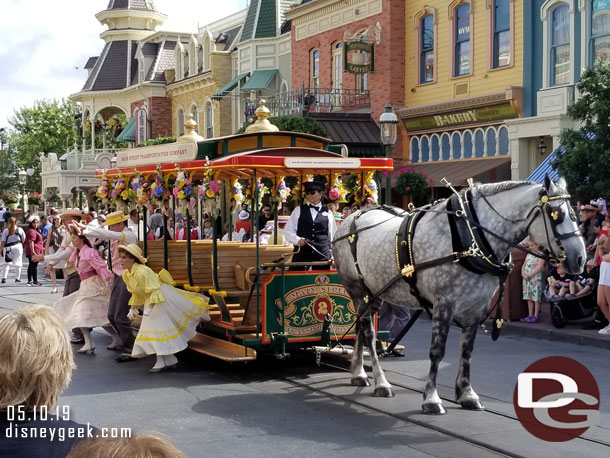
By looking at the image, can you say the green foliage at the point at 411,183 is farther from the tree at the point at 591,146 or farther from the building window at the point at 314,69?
the building window at the point at 314,69

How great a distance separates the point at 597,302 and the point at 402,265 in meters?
5.03

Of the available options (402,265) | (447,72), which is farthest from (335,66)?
(402,265)

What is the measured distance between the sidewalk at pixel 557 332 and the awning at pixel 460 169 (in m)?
9.18

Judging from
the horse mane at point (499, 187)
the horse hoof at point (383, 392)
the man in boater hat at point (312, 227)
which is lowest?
the horse hoof at point (383, 392)

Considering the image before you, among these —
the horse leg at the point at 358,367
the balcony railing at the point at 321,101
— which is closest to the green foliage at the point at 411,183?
the balcony railing at the point at 321,101

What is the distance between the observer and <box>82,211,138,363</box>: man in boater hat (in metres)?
10.9

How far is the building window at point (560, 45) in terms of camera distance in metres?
20.7

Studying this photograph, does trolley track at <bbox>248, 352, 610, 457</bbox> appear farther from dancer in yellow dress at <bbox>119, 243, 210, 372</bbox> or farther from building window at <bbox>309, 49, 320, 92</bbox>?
building window at <bbox>309, 49, 320, 92</bbox>

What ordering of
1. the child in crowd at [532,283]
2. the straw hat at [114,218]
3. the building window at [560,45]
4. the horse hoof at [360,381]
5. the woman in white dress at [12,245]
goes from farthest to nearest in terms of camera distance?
the woman in white dress at [12,245]
the building window at [560,45]
the child in crowd at [532,283]
the straw hat at [114,218]
the horse hoof at [360,381]

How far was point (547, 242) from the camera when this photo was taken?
7574 millimetres

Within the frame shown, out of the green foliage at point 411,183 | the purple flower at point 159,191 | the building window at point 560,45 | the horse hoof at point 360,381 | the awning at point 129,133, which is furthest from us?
the awning at point 129,133

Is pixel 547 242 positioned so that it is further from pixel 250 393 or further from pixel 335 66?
pixel 335 66

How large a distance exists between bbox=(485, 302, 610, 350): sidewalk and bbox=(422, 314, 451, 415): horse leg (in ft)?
14.6

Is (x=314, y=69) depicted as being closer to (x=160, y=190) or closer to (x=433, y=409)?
(x=160, y=190)
